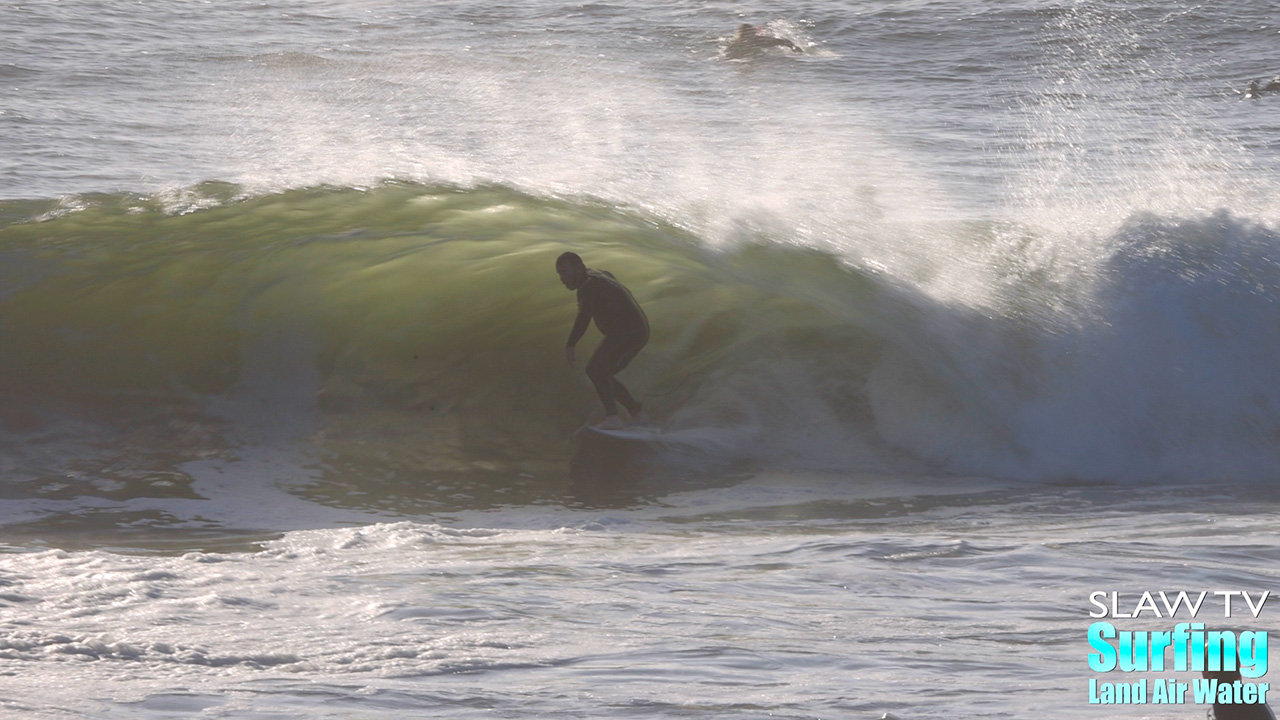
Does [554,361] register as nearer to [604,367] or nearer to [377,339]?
[604,367]

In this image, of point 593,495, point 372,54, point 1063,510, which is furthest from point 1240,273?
point 372,54

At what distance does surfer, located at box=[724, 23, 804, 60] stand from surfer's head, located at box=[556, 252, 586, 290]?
22680mm

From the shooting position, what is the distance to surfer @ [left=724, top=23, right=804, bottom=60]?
3031 cm

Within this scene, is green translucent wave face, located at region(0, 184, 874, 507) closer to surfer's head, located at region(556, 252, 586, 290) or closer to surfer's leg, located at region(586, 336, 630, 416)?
surfer's leg, located at region(586, 336, 630, 416)

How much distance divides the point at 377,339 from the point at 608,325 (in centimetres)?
201

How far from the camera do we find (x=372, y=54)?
30062 mm

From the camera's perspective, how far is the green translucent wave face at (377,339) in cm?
865

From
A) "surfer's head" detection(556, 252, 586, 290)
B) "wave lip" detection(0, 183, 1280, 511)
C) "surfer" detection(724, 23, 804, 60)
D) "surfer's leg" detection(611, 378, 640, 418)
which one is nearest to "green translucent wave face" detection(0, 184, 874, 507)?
"wave lip" detection(0, 183, 1280, 511)

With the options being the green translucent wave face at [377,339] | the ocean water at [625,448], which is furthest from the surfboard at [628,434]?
the green translucent wave face at [377,339]

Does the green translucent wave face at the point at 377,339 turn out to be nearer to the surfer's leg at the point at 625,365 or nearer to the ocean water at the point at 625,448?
the ocean water at the point at 625,448

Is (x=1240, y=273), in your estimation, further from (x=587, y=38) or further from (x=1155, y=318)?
(x=587, y=38)

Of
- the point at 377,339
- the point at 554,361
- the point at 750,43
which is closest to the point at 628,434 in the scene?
the point at 554,361

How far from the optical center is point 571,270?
8.23 meters

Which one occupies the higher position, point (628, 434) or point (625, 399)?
point (625, 399)
